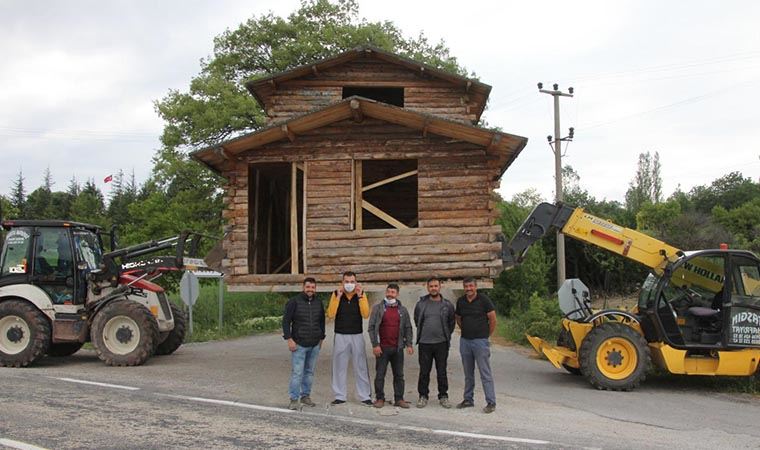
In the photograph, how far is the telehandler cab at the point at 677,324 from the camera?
11.0 m

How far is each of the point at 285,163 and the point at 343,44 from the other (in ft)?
63.8

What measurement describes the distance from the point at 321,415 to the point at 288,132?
5341mm

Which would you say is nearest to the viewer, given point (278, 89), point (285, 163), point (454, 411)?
point (454, 411)

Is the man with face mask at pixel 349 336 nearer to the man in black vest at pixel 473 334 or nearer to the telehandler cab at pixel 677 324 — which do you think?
the man in black vest at pixel 473 334

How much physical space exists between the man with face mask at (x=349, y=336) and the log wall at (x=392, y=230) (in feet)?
8.09

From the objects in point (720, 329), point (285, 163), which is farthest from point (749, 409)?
point (285, 163)

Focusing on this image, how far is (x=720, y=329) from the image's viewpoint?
440 inches

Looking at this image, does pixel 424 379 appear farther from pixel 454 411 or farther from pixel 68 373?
pixel 68 373

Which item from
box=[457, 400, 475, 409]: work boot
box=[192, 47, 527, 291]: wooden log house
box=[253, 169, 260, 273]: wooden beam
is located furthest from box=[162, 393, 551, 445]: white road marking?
box=[253, 169, 260, 273]: wooden beam

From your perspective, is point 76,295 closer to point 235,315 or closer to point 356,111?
point 356,111

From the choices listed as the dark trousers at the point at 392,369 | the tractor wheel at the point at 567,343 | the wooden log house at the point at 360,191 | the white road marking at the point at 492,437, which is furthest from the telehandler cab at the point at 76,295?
the tractor wheel at the point at 567,343

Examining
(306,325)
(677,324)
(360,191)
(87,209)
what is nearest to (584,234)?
(677,324)

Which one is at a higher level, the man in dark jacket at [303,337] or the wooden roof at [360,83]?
the wooden roof at [360,83]

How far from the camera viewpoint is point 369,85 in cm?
1614
